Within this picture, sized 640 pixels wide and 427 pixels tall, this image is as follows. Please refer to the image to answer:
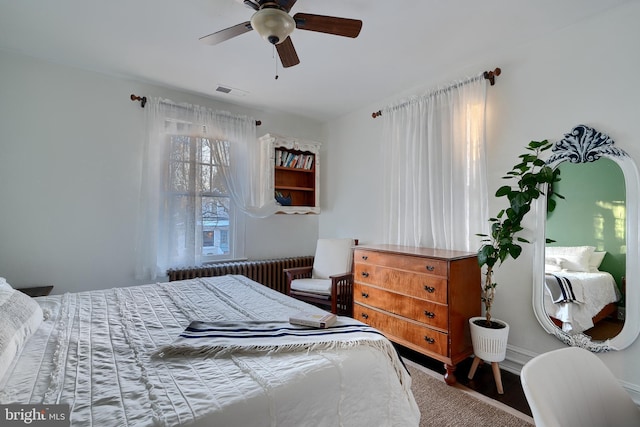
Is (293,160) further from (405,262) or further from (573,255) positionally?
(573,255)

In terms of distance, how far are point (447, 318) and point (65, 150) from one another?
369cm

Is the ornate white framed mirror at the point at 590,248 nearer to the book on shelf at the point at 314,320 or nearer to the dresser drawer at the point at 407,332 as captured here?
the dresser drawer at the point at 407,332

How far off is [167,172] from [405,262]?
2625 millimetres

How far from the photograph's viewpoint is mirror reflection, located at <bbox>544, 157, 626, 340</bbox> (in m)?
2.00

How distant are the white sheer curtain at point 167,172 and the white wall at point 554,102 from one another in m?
2.28

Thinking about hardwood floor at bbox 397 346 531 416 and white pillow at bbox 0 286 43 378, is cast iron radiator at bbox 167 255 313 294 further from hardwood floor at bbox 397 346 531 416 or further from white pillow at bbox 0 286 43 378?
hardwood floor at bbox 397 346 531 416

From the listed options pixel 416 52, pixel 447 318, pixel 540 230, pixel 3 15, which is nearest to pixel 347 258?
pixel 447 318

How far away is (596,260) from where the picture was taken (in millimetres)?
2102

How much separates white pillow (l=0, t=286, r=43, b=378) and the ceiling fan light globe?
1.77 m

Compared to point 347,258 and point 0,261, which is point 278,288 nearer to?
point 347,258

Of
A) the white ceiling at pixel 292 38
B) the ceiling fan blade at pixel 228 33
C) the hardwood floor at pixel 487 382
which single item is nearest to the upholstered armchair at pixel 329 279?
the hardwood floor at pixel 487 382

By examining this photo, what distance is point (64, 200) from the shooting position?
2812 millimetres

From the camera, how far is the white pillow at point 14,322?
1.05 m

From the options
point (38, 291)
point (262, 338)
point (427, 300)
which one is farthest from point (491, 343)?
point (38, 291)
